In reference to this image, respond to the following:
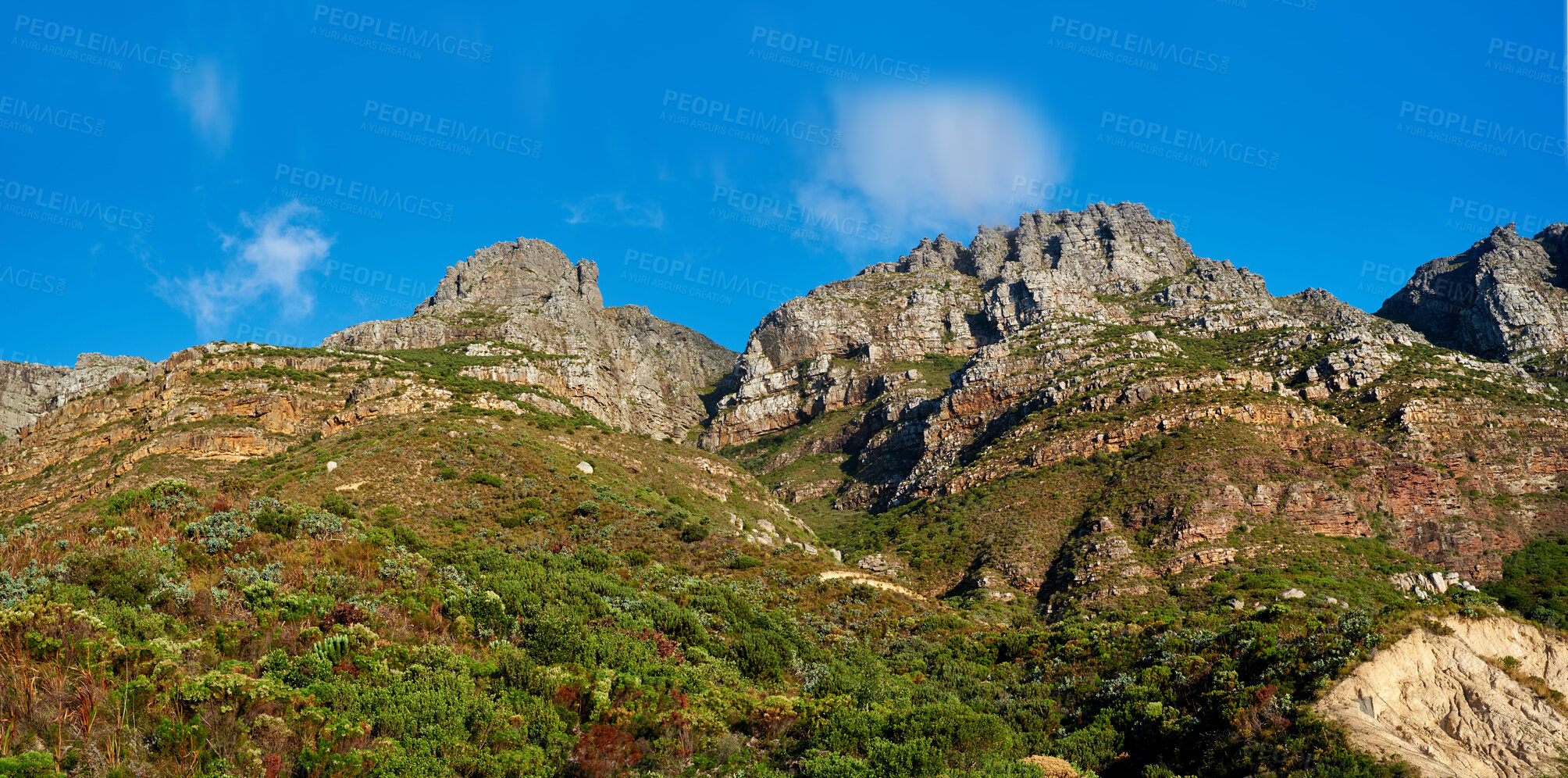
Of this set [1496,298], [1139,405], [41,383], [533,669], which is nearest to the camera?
[533,669]

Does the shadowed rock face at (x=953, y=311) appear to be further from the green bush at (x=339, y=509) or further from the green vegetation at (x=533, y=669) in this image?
the green bush at (x=339, y=509)

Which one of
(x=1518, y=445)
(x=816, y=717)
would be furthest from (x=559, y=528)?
(x=1518, y=445)

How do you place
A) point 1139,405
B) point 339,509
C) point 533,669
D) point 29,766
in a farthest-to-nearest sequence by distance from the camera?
point 1139,405, point 339,509, point 533,669, point 29,766

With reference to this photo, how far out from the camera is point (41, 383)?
4478 inches

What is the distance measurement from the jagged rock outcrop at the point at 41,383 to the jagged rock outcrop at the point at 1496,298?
7017 inches

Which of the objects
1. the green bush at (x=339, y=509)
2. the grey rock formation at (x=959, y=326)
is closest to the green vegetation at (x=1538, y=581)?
the grey rock formation at (x=959, y=326)

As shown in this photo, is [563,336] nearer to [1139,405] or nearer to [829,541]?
[829,541]

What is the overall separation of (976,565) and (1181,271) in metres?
108

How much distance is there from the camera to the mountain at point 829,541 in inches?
577

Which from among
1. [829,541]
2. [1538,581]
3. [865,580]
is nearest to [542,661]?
[865,580]

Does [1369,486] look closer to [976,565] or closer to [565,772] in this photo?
[976,565]

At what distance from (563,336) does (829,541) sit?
186 feet

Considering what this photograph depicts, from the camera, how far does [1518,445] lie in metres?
67.3

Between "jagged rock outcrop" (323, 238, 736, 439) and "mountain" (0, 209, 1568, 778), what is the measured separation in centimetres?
98
